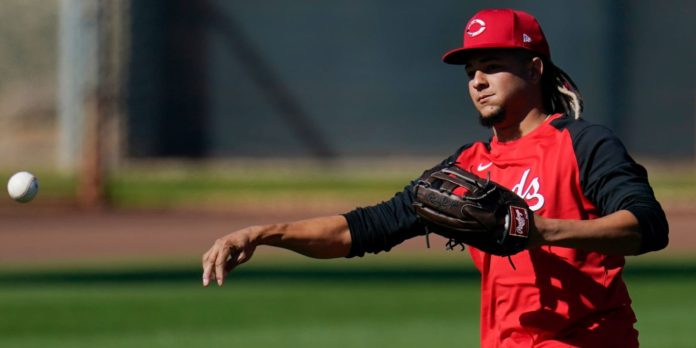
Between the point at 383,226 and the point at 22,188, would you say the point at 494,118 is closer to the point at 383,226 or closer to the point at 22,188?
the point at 383,226

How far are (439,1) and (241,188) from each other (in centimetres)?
965

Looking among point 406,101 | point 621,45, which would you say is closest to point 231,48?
point 406,101

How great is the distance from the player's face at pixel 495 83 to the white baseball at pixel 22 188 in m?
1.88

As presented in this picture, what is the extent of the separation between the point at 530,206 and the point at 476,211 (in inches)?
16.9

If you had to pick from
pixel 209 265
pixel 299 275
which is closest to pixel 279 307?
pixel 299 275

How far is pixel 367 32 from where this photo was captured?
35656 millimetres

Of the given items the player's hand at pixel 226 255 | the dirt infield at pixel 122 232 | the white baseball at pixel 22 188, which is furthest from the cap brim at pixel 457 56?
the dirt infield at pixel 122 232

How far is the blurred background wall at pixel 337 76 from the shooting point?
115 feet

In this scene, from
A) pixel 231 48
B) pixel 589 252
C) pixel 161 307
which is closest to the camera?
pixel 589 252

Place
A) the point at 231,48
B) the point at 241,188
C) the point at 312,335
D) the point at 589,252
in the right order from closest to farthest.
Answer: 1. the point at 589,252
2. the point at 312,335
3. the point at 241,188
4. the point at 231,48

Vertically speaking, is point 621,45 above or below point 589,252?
below

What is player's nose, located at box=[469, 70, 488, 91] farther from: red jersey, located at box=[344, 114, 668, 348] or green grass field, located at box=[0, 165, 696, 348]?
green grass field, located at box=[0, 165, 696, 348]

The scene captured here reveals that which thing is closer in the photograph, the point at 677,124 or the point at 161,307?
the point at 161,307

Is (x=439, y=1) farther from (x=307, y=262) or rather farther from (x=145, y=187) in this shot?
(x=307, y=262)
